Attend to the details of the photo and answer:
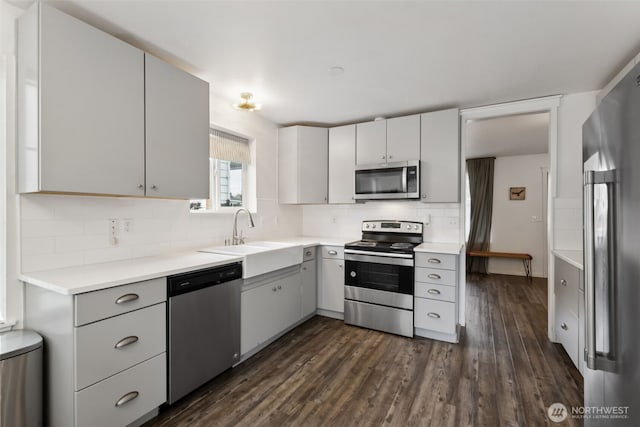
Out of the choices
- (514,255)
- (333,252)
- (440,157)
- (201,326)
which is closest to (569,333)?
(440,157)

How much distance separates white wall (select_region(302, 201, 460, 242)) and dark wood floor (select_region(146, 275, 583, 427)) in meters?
1.14

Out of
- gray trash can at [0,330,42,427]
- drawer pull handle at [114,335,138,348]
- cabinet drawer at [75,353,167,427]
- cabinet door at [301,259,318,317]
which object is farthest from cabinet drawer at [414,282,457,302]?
gray trash can at [0,330,42,427]

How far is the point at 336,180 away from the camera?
381cm

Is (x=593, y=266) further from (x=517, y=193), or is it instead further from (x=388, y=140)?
(x=517, y=193)

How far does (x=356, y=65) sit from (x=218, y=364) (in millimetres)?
2470

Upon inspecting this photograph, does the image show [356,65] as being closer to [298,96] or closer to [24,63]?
[298,96]

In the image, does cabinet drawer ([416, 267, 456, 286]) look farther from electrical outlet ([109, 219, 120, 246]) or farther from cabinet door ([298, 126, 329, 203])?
electrical outlet ([109, 219, 120, 246])

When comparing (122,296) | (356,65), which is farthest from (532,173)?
(122,296)

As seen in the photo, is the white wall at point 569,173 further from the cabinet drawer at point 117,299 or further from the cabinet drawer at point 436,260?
the cabinet drawer at point 117,299

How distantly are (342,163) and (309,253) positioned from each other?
48.5 inches

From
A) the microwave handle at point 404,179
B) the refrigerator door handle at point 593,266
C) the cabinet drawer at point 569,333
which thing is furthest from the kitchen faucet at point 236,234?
the cabinet drawer at point 569,333

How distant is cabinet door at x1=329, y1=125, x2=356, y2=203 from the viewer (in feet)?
12.1

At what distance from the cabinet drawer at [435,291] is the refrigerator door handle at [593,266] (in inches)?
75.0

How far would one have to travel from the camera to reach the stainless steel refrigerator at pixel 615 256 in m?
0.79
